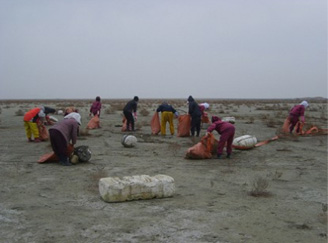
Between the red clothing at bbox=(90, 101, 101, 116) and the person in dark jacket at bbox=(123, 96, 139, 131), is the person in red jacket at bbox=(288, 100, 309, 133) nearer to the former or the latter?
the person in dark jacket at bbox=(123, 96, 139, 131)

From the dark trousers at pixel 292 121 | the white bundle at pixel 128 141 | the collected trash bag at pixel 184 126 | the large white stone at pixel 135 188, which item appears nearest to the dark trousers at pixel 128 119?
the collected trash bag at pixel 184 126

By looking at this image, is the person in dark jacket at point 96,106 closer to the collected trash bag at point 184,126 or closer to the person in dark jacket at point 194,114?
the collected trash bag at point 184,126

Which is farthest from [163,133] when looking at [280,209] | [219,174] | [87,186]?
[280,209]

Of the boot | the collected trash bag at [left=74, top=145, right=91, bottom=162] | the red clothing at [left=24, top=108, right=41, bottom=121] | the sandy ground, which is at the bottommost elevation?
the sandy ground

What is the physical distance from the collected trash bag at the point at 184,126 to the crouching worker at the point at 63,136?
20.0 feet

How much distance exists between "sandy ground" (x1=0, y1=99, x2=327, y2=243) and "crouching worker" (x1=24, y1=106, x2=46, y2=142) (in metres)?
1.88

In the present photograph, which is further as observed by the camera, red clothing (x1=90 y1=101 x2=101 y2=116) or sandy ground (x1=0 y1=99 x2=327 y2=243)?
red clothing (x1=90 y1=101 x2=101 y2=116)

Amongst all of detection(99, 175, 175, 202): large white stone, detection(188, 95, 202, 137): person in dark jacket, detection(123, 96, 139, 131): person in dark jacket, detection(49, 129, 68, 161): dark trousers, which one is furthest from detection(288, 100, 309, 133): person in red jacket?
detection(99, 175, 175, 202): large white stone

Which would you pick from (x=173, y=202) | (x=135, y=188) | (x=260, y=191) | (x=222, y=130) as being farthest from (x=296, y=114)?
(x=135, y=188)

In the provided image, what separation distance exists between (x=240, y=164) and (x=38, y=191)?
A: 5156mm

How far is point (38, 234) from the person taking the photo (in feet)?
15.7

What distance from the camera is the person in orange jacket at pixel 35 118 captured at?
1275 cm

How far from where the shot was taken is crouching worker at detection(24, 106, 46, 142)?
41.8 feet

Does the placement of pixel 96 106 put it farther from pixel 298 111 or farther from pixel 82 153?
pixel 298 111
